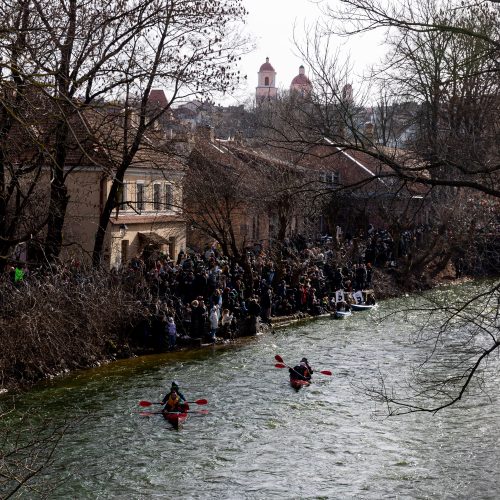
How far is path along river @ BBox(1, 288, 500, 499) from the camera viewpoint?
1493 cm

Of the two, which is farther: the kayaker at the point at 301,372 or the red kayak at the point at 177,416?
the kayaker at the point at 301,372

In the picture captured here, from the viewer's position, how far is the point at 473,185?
1002cm

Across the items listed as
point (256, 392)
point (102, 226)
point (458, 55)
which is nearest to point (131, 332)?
point (102, 226)

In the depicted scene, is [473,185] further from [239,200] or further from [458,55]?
[239,200]

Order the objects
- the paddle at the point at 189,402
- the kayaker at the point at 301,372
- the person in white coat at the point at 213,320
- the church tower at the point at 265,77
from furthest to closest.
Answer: the church tower at the point at 265,77 → the person in white coat at the point at 213,320 → the kayaker at the point at 301,372 → the paddle at the point at 189,402

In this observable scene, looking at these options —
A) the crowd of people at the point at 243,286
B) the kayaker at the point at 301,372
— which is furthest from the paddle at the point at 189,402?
the crowd of people at the point at 243,286

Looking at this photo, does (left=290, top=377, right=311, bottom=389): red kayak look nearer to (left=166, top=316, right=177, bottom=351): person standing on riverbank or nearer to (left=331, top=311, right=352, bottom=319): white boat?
(left=166, top=316, right=177, bottom=351): person standing on riverbank

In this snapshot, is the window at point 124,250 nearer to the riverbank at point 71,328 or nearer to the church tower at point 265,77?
the riverbank at point 71,328

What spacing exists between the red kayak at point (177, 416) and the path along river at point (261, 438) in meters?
0.18

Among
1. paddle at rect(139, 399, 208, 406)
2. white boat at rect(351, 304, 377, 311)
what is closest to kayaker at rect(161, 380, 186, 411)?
paddle at rect(139, 399, 208, 406)

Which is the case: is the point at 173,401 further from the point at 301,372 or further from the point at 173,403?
the point at 301,372

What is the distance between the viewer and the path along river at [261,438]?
49.0 feet

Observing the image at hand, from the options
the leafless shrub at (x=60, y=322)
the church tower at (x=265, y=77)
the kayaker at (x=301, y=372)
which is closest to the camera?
the leafless shrub at (x=60, y=322)

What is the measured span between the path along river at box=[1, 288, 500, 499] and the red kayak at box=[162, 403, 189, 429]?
0.60ft
